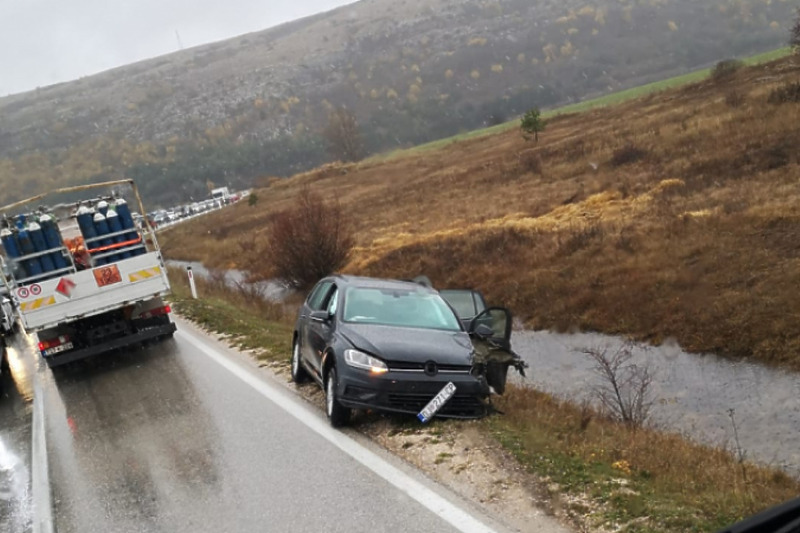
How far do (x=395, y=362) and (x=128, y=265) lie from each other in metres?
7.56

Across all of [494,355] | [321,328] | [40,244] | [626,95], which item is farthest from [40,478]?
[626,95]

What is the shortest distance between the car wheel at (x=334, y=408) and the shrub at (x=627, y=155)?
29017mm

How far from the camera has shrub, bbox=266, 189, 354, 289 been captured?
82.6ft

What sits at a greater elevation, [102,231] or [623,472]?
[102,231]

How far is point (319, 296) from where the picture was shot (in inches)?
393

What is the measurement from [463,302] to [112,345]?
632 cm

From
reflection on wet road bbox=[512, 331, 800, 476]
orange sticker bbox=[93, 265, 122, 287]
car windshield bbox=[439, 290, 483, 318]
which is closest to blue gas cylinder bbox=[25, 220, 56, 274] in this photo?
orange sticker bbox=[93, 265, 122, 287]

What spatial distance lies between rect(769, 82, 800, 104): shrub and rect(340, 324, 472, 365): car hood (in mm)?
28904

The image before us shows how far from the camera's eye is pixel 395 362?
746cm

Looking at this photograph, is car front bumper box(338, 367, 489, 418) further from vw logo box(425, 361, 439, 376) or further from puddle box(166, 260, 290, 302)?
puddle box(166, 260, 290, 302)

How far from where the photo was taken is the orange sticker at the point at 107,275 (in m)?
12.8

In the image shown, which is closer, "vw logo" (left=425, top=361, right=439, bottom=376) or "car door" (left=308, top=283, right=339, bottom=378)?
"vw logo" (left=425, top=361, right=439, bottom=376)

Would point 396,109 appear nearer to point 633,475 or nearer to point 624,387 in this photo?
point 624,387

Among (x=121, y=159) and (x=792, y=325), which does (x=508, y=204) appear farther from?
(x=121, y=159)
